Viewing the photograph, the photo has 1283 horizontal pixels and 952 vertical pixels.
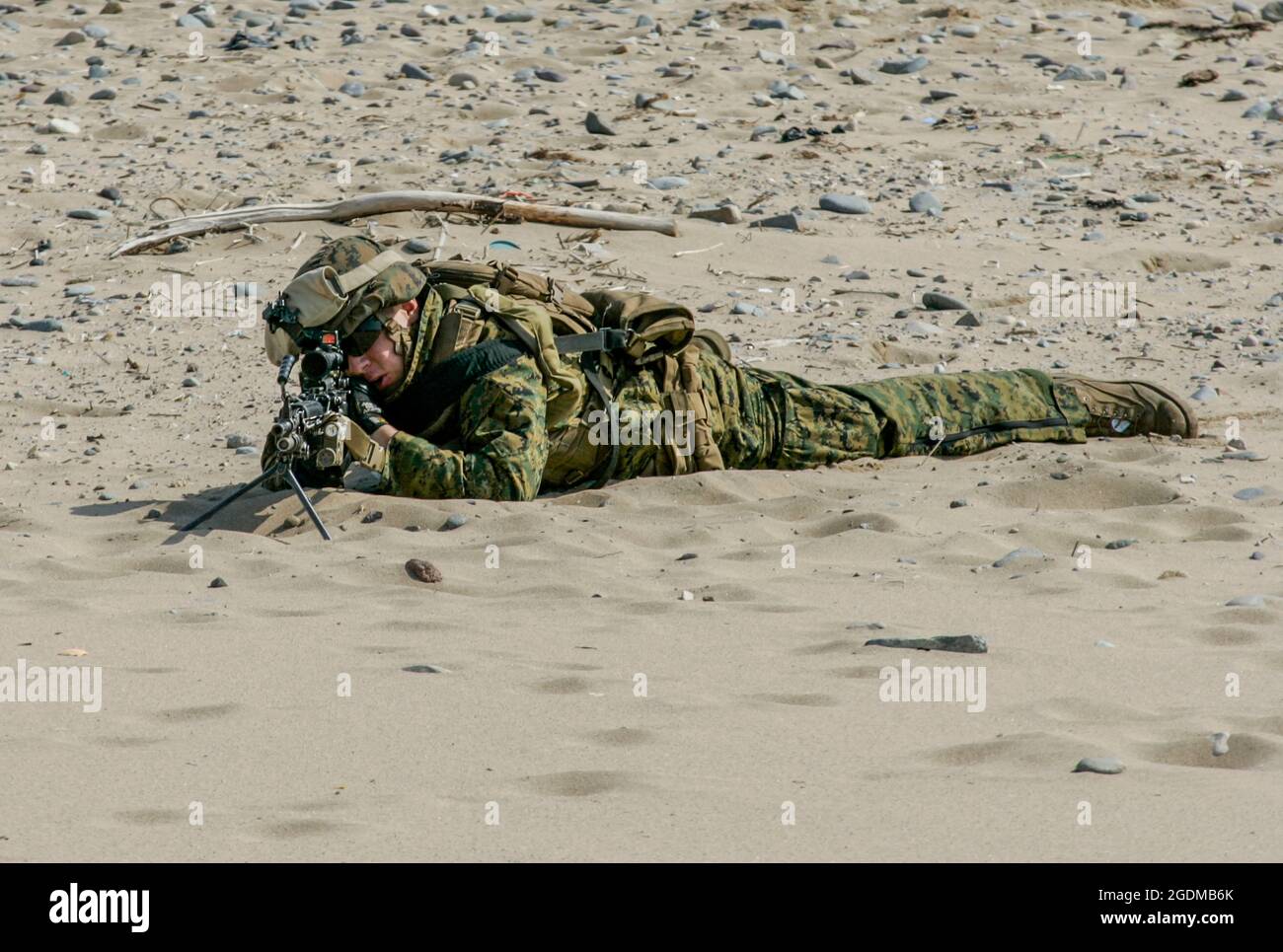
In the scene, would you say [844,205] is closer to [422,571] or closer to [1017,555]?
[1017,555]

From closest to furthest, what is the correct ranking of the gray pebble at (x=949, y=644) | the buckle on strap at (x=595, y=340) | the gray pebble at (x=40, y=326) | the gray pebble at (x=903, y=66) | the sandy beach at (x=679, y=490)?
the sandy beach at (x=679, y=490)
the gray pebble at (x=949, y=644)
the buckle on strap at (x=595, y=340)
the gray pebble at (x=40, y=326)
the gray pebble at (x=903, y=66)

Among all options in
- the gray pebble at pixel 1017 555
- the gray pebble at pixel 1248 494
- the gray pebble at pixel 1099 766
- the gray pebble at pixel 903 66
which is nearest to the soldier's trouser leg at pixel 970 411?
the gray pebble at pixel 1248 494

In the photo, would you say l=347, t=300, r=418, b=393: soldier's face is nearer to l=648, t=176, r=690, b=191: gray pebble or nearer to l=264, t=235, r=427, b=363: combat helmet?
l=264, t=235, r=427, b=363: combat helmet

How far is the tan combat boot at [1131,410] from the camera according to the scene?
728 cm

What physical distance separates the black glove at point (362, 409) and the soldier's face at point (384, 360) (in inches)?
2.2

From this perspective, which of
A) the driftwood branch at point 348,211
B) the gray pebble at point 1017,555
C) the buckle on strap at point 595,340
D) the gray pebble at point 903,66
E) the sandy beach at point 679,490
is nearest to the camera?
the sandy beach at point 679,490

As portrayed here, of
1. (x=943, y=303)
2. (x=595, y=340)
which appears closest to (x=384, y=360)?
(x=595, y=340)

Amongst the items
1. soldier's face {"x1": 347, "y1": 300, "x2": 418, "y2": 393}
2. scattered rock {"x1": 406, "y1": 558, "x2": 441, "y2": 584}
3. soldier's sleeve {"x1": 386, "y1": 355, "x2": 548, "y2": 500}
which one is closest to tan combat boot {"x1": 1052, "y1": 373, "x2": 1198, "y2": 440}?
soldier's sleeve {"x1": 386, "y1": 355, "x2": 548, "y2": 500}

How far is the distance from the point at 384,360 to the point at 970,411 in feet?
7.74

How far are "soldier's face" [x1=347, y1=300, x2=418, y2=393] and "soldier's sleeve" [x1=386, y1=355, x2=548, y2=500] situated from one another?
0.20 m

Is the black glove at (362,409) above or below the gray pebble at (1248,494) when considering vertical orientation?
A: above

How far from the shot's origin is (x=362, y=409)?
604 centimetres

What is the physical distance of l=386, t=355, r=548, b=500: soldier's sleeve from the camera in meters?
6.09

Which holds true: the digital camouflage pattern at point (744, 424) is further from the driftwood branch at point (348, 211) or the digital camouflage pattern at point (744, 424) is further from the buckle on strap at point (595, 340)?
the driftwood branch at point (348, 211)
